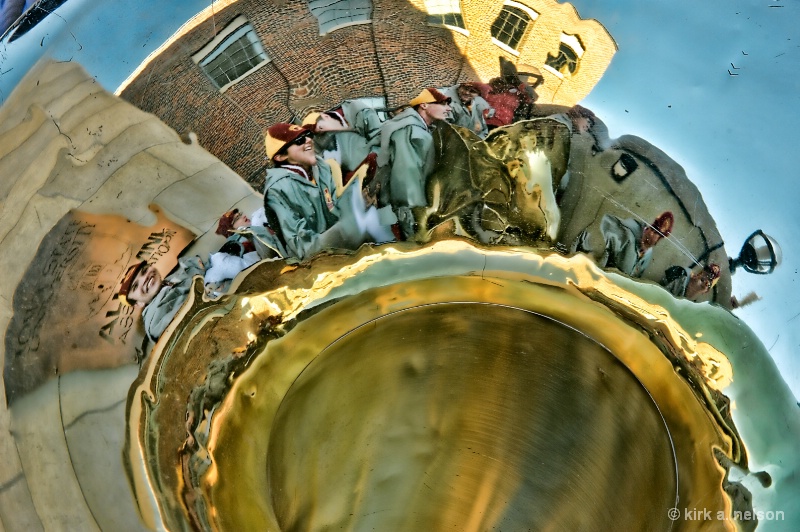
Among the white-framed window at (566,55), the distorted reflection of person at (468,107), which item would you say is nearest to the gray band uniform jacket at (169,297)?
the distorted reflection of person at (468,107)

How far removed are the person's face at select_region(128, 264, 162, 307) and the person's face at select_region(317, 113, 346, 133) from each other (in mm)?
234

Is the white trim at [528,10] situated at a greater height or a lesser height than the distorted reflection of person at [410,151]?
greater

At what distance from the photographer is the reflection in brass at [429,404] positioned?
768 millimetres

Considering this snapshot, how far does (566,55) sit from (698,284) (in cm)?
27

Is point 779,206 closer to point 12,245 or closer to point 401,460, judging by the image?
point 401,460

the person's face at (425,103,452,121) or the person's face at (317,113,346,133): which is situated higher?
the person's face at (317,113,346,133)

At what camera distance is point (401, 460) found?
→ 35.5 inches

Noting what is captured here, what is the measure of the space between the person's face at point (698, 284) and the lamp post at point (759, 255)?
0.03m

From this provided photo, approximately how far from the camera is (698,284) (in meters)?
0.72

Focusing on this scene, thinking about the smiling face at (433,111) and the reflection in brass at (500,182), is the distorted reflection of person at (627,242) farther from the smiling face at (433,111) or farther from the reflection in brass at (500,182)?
the smiling face at (433,111)

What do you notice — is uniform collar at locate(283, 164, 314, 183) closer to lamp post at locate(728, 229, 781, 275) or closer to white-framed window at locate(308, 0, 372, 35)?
white-framed window at locate(308, 0, 372, 35)

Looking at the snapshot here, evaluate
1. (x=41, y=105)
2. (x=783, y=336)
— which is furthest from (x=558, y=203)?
(x=41, y=105)

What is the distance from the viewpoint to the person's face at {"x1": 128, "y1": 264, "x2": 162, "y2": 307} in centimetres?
74

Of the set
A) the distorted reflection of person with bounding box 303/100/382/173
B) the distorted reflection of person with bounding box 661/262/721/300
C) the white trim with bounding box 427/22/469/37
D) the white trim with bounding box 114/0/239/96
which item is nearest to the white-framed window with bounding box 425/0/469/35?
the white trim with bounding box 427/22/469/37
